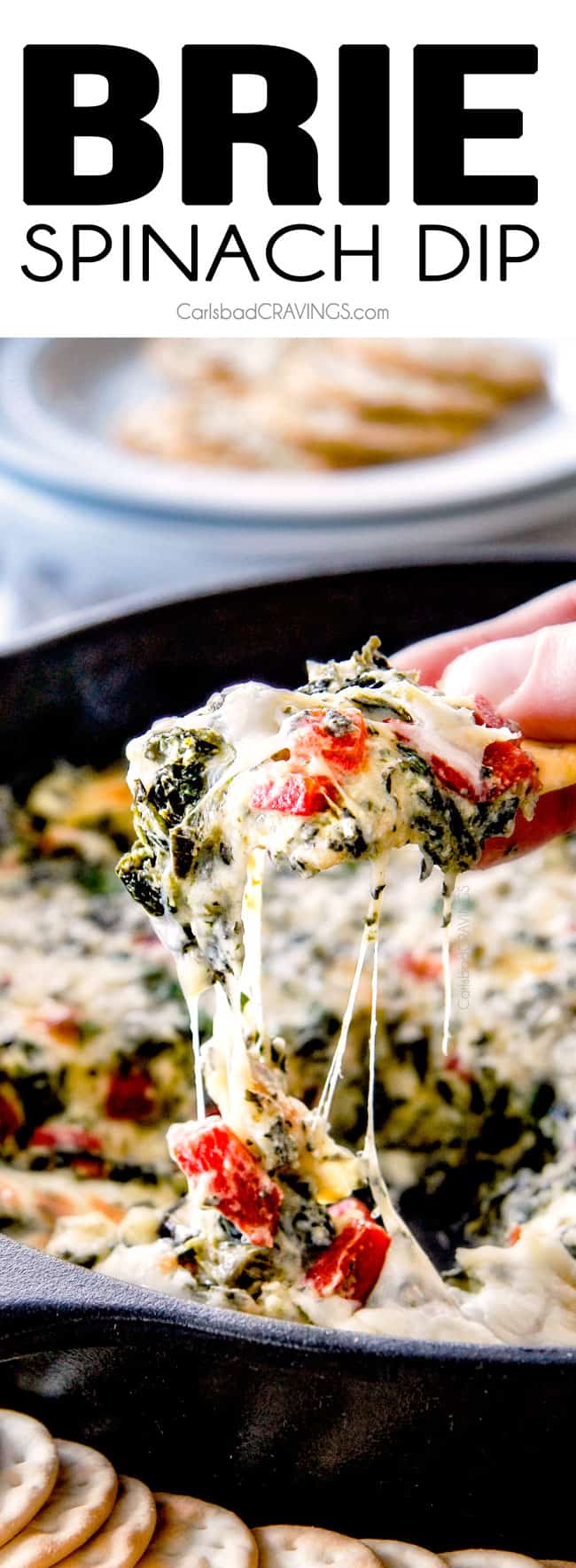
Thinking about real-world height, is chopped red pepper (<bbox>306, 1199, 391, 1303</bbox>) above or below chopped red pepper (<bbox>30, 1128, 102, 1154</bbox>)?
above

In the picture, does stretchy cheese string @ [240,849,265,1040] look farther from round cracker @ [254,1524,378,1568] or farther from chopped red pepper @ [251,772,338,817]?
round cracker @ [254,1524,378,1568]

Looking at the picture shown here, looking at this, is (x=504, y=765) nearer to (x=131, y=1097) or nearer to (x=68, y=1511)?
(x=131, y=1097)

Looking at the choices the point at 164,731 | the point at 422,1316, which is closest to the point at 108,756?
the point at 164,731

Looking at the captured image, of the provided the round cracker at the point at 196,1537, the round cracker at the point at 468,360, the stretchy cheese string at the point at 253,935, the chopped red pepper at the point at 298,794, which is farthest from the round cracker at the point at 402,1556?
the round cracker at the point at 468,360

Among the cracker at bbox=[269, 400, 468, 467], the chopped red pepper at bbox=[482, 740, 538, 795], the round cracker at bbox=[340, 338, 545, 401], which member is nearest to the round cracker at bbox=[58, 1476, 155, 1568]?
the chopped red pepper at bbox=[482, 740, 538, 795]

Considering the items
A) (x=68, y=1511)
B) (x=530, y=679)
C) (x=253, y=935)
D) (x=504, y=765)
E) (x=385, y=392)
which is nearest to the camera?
(x=68, y=1511)

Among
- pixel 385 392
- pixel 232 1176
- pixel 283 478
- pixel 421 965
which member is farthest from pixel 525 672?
pixel 385 392
